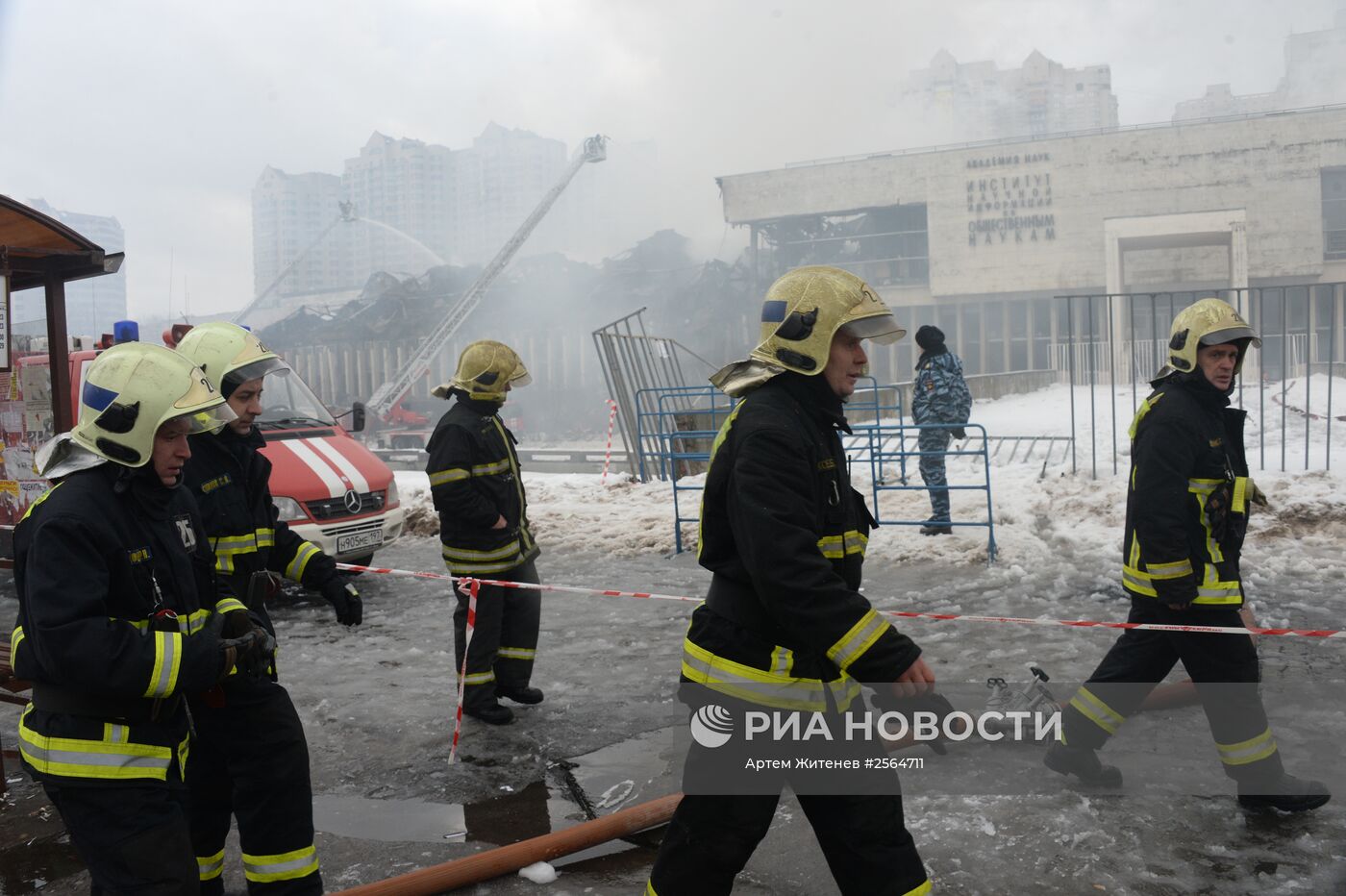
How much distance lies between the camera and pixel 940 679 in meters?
5.50

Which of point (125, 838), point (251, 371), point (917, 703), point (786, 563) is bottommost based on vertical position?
point (125, 838)

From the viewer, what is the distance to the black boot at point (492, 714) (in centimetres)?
510

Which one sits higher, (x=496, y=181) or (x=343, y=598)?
(x=496, y=181)

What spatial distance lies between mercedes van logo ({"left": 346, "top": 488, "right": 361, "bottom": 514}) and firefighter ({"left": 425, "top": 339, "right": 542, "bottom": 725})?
10.8 feet

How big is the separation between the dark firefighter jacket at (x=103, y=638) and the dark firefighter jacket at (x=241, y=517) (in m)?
0.74

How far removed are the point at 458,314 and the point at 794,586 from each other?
106ft

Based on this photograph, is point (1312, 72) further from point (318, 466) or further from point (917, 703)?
point (917, 703)

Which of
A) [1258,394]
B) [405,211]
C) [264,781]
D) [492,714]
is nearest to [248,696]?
[264,781]

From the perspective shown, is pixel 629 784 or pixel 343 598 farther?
pixel 629 784

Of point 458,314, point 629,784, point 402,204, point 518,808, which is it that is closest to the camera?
point 518,808

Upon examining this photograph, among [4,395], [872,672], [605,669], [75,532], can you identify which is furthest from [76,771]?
[4,395]

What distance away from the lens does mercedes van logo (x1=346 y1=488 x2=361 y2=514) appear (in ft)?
27.3

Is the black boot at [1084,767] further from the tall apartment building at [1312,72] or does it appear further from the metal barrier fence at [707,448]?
the tall apartment building at [1312,72]

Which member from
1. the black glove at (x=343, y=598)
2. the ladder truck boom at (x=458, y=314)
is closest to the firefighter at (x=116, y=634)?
the black glove at (x=343, y=598)
